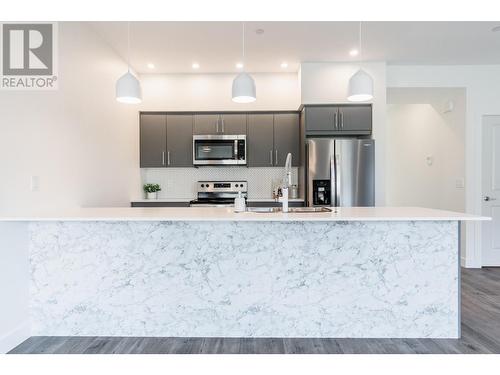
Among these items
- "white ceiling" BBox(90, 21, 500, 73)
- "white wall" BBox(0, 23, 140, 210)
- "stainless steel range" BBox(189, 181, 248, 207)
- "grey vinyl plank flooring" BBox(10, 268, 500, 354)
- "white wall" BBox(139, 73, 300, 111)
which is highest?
"white ceiling" BBox(90, 21, 500, 73)

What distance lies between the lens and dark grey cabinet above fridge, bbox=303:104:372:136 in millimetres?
4098

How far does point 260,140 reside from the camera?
4.56m

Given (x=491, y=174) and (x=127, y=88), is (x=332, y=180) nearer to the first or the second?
(x=491, y=174)

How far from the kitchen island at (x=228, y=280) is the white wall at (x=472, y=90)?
2525mm

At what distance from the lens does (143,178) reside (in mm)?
4785

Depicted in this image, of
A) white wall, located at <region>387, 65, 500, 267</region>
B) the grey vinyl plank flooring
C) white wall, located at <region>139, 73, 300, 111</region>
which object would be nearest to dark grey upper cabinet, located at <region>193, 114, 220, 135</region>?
white wall, located at <region>139, 73, 300, 111</region>

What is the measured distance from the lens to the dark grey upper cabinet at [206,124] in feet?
15.0

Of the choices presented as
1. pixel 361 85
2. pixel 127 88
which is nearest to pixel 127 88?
pixel 127 88

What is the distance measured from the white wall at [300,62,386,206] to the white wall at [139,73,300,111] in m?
0.48

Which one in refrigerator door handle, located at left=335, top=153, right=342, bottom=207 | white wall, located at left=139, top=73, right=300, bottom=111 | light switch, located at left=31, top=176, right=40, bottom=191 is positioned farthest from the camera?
white wall, located at left=139, top=73, right=300, bottom=111

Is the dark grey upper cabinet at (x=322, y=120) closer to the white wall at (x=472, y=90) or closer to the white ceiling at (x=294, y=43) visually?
the white ceiling at (x=294, y=43)

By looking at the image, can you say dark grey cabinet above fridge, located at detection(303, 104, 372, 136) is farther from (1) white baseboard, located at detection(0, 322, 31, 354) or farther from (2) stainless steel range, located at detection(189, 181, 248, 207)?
(1) white baseboard, located at detection(0, 322, 31, 354)

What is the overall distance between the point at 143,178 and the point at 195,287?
2786 mm
